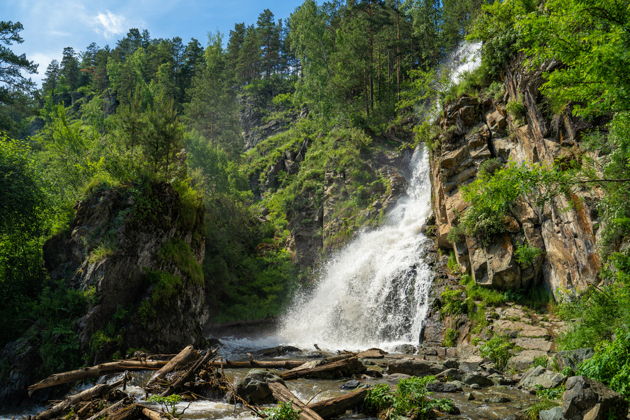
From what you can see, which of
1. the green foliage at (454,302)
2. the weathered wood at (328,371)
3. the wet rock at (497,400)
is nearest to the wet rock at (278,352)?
the weathered wood at (328,371)

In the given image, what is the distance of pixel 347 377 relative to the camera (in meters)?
12.2

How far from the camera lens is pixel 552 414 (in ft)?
23.2

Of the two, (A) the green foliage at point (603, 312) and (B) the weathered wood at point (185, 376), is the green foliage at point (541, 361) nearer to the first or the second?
(A) the green foliage at point (603, 312)

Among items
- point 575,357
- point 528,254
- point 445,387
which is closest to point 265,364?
point 445,387

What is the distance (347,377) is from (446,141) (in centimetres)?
1600

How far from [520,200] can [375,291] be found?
30.9ft

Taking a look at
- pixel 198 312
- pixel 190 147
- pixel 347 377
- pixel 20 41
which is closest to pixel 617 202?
pixel 347 377

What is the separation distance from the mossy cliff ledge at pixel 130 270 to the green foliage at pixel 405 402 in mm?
10453

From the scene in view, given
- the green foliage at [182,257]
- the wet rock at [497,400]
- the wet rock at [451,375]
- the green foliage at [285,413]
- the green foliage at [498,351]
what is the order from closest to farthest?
1. the green foliage at [285,413]
2. the wet rock at [497,400]
3. the wet rock at [451,375]
4. the green foliage at [498,351]
5. the green foliage at [182,257]

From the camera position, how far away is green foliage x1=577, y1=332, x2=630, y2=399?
7270mm

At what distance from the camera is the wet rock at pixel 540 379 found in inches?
370

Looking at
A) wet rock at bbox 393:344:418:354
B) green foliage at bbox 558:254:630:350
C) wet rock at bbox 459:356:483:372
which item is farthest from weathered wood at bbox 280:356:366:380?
green foliage at bbox 558:254:630:350

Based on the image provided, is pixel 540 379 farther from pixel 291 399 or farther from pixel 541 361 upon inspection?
pixel 291 399

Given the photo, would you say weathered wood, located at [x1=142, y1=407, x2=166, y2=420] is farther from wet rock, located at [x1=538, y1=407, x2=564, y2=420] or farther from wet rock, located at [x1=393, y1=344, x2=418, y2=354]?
wet rock, located at [x1=393, y1=344, x2=418, y2=354]
